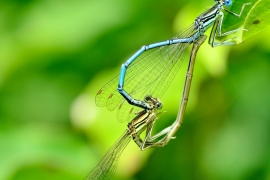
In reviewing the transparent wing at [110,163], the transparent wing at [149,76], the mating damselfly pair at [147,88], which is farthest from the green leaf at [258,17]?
the transparent wing at [110,163]

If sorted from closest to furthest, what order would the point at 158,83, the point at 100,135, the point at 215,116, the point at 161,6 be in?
1. the point at 158,83
2. the point at 100,135
3. the point at 215,116
4. the point at 161,6

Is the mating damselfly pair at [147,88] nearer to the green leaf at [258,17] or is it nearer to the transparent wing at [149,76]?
the transparent wing at [149,76]

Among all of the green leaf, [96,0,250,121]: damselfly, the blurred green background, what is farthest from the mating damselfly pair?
the green leaf

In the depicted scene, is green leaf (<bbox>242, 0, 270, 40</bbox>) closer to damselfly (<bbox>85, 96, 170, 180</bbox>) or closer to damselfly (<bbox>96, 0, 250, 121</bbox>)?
damselfly (<bbox>96, 0, 250, 121</bbox>)

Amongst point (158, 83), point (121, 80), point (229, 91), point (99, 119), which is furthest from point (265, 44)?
point (99, 119)

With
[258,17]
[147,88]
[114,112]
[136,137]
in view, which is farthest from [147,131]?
[258,17]

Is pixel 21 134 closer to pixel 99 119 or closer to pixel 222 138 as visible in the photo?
pixel 99 119
